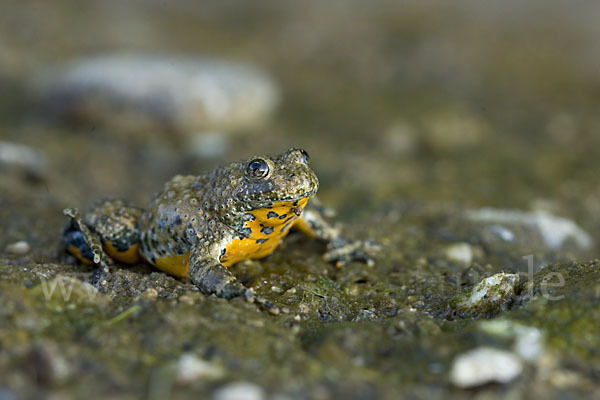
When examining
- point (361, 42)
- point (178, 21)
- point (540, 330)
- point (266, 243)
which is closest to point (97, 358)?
point (266, 243)

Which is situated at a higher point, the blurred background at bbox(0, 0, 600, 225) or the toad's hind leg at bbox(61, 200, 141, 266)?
the blurred background at bbox(0, 0, 600, 225)

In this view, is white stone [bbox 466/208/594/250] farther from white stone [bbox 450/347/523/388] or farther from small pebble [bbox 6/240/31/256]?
small pebble [bbox 6/240/31/256]

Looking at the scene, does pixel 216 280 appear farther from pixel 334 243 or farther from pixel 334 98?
pixel 334 98

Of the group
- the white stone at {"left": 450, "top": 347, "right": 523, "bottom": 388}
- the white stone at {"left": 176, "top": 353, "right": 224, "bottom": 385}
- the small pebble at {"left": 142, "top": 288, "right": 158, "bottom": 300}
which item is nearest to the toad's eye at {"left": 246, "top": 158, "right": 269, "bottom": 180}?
the small pebble at {"left": 142, "top": 288, "right": 158, "bottom": 300}

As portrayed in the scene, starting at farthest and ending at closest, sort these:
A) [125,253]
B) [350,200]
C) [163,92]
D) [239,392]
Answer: [163,92] → [350,200] → [125,253] → [239,392]

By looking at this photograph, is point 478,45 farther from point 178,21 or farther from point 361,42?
point 178,21

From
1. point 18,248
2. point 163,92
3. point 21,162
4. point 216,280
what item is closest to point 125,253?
point 18,248

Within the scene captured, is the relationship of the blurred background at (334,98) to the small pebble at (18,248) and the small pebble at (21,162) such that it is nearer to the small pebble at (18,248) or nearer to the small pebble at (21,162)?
the small pebble at (21,162)
